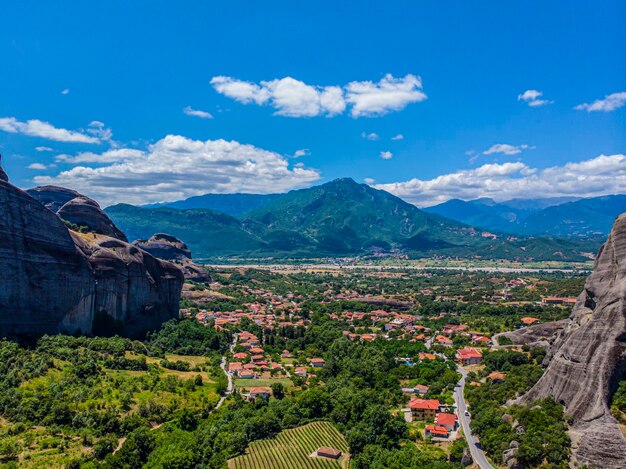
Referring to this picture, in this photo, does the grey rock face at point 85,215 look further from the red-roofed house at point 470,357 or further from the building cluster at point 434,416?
the red-roofed house at point 470,357

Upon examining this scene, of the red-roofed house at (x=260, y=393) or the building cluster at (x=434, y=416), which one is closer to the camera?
the building cluster at (x=434, y=416)

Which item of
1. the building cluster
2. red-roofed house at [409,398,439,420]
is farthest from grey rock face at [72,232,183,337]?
the building cluster

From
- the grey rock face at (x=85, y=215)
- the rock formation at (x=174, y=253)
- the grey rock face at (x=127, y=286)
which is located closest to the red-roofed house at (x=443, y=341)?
the grey rock face at (x=127, y=286)

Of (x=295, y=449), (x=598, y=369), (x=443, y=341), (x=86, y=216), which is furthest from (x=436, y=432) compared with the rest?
(x=86, y=216)

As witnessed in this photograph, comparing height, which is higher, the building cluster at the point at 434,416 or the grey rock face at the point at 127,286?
the grey rock face at the point at 127,286

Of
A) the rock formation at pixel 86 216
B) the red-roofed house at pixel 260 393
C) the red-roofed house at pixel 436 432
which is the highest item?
the rock formation at pixel 86 216

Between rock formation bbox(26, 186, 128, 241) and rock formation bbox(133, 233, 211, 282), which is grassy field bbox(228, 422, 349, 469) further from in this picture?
rock formation bbox(133, 233, 211, 282)
